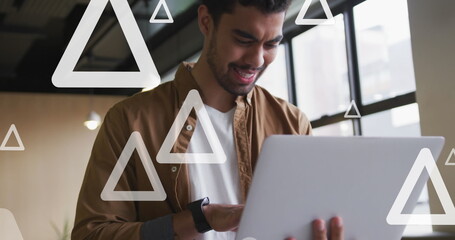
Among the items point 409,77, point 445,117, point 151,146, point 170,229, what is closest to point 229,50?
point 151,146

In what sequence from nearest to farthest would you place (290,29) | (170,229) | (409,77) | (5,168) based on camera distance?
(170,229)
(409,77)
(290,29)
(5,168)

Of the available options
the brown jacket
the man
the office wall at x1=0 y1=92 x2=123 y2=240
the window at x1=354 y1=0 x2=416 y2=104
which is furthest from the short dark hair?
the office wall at x1=0 y1=92 x2=123 y2=240

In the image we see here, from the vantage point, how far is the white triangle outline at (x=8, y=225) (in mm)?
8250

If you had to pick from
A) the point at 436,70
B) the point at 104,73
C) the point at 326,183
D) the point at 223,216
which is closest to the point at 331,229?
the point at 326,183

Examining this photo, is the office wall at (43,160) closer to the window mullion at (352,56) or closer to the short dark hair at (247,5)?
the window mullion at (352,56)

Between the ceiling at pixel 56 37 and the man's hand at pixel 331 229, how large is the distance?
199 inches

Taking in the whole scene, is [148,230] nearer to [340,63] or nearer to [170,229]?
[170,229]

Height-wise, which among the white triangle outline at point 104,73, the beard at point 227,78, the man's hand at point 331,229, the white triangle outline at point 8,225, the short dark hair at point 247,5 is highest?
the white triangle outline at point 104,73

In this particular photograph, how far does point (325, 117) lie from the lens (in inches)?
195

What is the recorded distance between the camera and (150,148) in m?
1.19

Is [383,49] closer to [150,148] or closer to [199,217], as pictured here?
[150,148]

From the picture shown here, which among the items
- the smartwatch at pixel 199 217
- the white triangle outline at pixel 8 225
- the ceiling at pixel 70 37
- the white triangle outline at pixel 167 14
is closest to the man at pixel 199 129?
the smartwatch at pixel 199 217

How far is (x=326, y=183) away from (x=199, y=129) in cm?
44

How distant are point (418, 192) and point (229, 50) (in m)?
0.48
